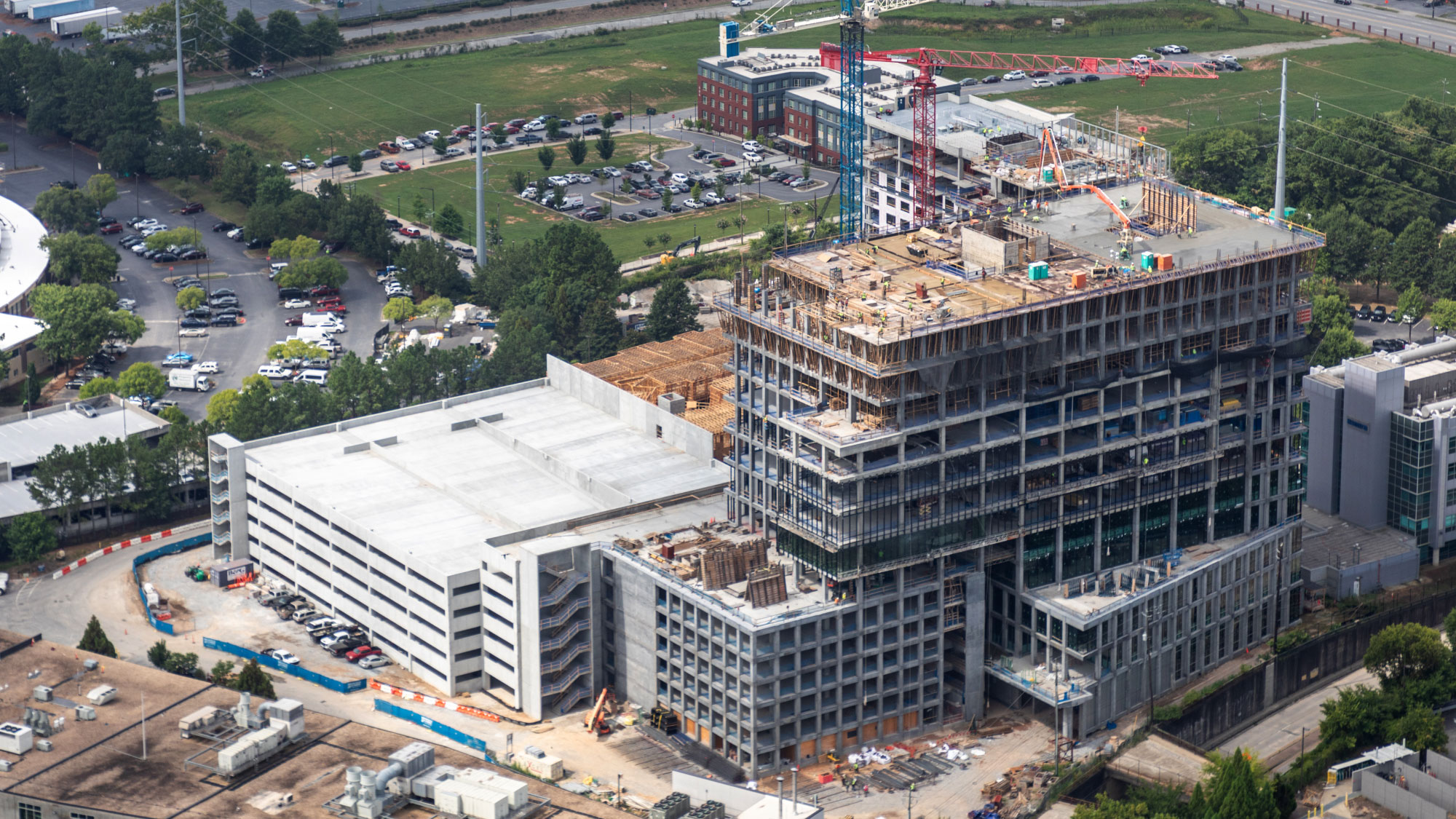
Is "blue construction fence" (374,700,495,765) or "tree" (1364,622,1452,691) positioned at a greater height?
"tree" (1364,622,1452,691)

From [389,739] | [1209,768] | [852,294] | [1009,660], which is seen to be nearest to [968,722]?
[1009,660]

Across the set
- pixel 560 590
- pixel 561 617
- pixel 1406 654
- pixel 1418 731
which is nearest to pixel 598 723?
pixel 561 617

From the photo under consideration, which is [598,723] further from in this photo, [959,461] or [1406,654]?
[1406,654]

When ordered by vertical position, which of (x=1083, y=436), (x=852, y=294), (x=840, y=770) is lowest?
(x=840, y=770)

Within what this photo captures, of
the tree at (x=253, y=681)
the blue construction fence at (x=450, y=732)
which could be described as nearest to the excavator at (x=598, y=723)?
the blue construction fence at (x=450, y=732)

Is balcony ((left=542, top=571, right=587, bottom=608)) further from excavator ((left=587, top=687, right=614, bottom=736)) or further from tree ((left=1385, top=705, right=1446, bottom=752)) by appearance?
tree ((left=1385, top=705, right=1446, bottom=752))

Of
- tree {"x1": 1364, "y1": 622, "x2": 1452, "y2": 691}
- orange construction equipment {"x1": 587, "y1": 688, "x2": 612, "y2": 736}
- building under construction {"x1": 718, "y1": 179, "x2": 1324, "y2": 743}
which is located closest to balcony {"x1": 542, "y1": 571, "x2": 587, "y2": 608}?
orange construction equipment {"x1": 587, "y1": 688, "x2": 612, "y2": 736}

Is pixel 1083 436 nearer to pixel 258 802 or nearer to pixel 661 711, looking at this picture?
pixel 661 711

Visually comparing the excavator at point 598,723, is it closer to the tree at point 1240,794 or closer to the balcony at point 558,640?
the balcony at point 558,640
